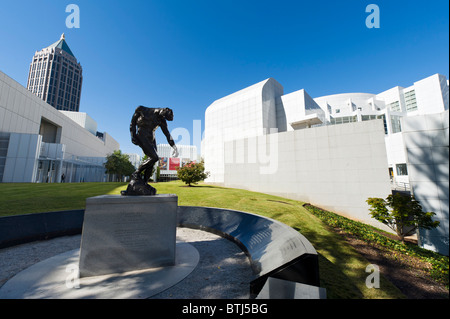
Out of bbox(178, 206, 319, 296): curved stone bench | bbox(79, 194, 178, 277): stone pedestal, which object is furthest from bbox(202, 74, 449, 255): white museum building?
bbox(79, 194, 178, 277): stone pedestal

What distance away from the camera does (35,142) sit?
84.8 ft

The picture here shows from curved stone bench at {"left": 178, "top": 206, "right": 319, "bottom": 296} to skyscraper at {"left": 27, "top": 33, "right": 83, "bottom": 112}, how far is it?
4303 inches

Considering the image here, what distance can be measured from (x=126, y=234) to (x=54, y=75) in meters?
116

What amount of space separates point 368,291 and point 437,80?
64.1 m

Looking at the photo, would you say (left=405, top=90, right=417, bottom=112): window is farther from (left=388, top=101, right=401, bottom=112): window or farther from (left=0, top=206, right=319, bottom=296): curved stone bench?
(left=0, top=206, right=319, bottom=296): curved stone bench

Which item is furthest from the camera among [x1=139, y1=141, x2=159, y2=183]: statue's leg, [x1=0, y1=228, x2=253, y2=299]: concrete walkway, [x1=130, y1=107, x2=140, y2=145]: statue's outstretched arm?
[x1=130, y1=107, x2=140, y2=145]: statue's outstretched arm

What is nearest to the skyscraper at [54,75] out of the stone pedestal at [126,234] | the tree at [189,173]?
the tree at [189,173]

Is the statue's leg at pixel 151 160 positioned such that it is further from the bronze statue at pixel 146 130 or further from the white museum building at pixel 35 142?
the white museum building at pixel 35 142

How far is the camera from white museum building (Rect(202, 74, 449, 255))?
7.74 meters

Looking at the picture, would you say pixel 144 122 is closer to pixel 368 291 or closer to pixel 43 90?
pixel 368 291

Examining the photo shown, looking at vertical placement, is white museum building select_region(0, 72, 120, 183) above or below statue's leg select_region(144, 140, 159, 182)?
above

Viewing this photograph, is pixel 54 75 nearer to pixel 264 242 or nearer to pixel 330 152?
pixel 330 152

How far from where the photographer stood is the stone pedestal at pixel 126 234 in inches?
162

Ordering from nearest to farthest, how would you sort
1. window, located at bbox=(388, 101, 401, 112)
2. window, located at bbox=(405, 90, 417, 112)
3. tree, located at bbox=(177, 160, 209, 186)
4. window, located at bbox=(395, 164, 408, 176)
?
tree, located at bbox=(177, 160, 209, 186) → window, located at bbox=(395, 164, 408, 176) → window, located at bbox=(405, 90, 417, 112) → window, located at bbox=(388, 101, 401, 112)
